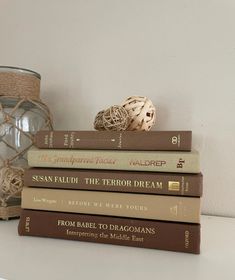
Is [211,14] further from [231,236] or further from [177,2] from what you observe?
[231,236]

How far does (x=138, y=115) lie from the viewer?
58cm

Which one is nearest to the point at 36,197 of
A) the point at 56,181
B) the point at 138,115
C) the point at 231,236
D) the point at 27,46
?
the point at 56,181

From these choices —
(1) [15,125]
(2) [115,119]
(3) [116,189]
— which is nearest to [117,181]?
(3) [116,189]

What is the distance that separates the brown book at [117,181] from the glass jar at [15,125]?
0.09m

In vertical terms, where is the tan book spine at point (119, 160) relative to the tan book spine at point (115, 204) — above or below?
above

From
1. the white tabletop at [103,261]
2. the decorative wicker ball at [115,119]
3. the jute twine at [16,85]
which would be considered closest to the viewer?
the white tabletop at [103,261]

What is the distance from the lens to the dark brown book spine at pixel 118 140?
480 mm

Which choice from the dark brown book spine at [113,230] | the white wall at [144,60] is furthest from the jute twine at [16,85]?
the dark brown book spine at [113,230]

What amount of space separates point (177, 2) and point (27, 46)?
0.43 metres

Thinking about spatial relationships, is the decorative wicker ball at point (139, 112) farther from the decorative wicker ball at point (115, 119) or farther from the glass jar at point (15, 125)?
the glass jar at point (15, 125)

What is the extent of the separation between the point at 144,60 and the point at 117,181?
36cm

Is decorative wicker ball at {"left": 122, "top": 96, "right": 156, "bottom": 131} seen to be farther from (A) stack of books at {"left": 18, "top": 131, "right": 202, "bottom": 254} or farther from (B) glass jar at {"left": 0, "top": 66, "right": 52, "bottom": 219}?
(B) glass jar at {"left": 0, "top": 66, "right": 52, "bottom": 219}

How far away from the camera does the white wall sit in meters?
0.66

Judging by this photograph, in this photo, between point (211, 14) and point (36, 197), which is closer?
point (36, 197)
